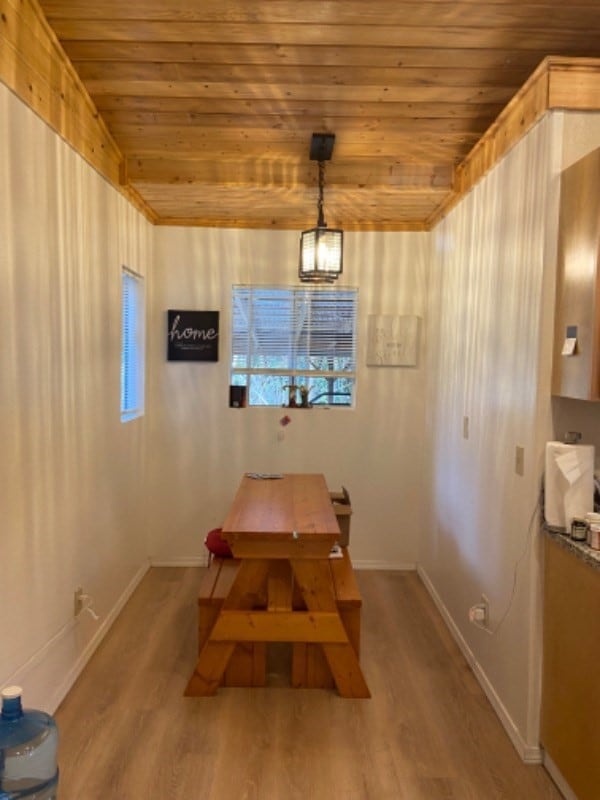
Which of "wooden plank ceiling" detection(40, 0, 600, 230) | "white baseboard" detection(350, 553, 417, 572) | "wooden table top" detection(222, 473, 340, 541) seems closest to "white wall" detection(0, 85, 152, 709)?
"wooden plank ceiling" detection(40, 0, 600, 230)

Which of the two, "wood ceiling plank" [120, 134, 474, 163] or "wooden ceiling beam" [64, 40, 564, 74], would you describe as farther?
"wood ceiling plank" [120, 134, 474, 163]

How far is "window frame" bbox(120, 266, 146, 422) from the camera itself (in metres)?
3.78

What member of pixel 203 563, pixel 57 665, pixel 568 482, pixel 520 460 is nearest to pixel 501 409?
pixel 520 460

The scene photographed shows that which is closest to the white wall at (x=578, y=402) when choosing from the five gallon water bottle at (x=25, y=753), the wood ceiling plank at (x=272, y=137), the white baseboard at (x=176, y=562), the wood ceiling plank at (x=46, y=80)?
the wood ceiling plank at (x=272, y=137)

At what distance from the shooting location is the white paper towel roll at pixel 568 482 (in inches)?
81.8

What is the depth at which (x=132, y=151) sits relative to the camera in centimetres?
328

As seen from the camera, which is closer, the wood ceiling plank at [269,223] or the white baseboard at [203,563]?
the wood ceiling plank at [269,223]

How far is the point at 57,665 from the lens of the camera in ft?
8.23

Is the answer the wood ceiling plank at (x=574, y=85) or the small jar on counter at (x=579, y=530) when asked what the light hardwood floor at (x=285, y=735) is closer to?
the small jar on counter at (x=579, y=530)

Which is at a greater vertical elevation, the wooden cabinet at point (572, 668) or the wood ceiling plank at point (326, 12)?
the wood ceiling plank at point (326, 12)

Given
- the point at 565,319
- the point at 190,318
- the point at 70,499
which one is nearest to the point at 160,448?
the point at 190,318

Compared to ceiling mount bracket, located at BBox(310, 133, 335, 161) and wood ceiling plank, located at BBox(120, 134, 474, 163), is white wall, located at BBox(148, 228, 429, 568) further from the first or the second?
ceiling mount bracket, located at BBox(310, 133, 335, 161)

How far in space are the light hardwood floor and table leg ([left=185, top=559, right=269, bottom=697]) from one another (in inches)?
2.4

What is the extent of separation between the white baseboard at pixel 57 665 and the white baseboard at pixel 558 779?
197cm
